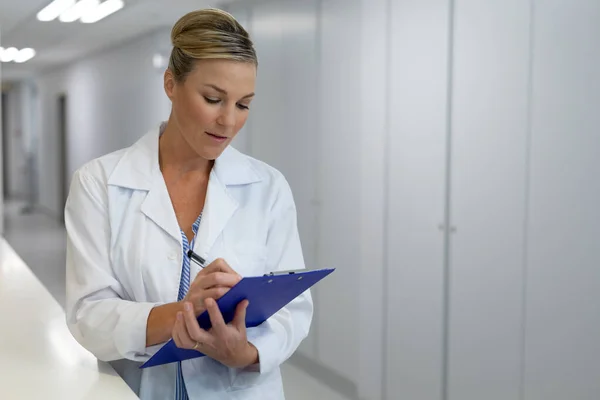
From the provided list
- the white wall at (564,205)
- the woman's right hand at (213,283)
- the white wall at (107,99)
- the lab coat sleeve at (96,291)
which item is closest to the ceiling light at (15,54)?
the white wall at (107,99)

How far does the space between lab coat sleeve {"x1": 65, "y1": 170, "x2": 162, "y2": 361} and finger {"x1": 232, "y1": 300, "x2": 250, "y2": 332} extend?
20 cm

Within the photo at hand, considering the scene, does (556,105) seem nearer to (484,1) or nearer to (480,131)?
(480,131)

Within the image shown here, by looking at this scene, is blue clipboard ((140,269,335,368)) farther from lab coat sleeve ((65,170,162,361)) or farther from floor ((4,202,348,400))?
floor ((4,202,348,400))

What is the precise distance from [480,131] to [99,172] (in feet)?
5.33

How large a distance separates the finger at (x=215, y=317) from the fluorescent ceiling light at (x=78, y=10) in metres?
4.40

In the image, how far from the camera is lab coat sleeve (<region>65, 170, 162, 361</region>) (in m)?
1.43

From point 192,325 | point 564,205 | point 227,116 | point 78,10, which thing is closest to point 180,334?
point 192,325

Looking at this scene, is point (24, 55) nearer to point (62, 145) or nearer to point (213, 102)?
point (62, 145)

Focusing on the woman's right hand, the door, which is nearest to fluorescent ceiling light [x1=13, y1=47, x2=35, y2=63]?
the door

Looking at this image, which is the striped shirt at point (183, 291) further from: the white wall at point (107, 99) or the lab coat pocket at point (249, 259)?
the white wall at point (107, 99)

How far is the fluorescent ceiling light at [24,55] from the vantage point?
19.7ft

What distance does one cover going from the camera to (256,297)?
4.35 feet

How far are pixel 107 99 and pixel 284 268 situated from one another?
4.15 metres

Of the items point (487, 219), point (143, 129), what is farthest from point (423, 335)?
point (143, 129)
